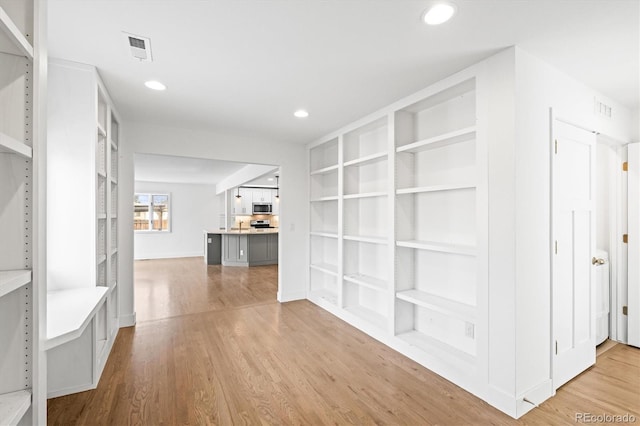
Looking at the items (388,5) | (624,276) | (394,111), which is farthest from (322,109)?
(624,276)

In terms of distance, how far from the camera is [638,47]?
6.81 ft

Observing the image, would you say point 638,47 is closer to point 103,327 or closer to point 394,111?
point 394,111

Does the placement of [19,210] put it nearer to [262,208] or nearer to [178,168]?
[178,168]

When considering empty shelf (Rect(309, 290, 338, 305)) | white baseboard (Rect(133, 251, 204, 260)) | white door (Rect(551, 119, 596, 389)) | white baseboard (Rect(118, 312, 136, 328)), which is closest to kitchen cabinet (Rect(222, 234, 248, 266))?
white baseboard (Rect(133, 251, 204, 260))

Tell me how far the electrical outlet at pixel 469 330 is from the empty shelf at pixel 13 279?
2.99 metres

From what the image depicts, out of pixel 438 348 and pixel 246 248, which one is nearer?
pixel 438 348

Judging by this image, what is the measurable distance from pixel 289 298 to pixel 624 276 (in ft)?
13.6

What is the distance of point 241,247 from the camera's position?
838 centimetres

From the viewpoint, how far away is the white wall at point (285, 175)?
427 centimetres

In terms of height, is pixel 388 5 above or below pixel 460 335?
above
